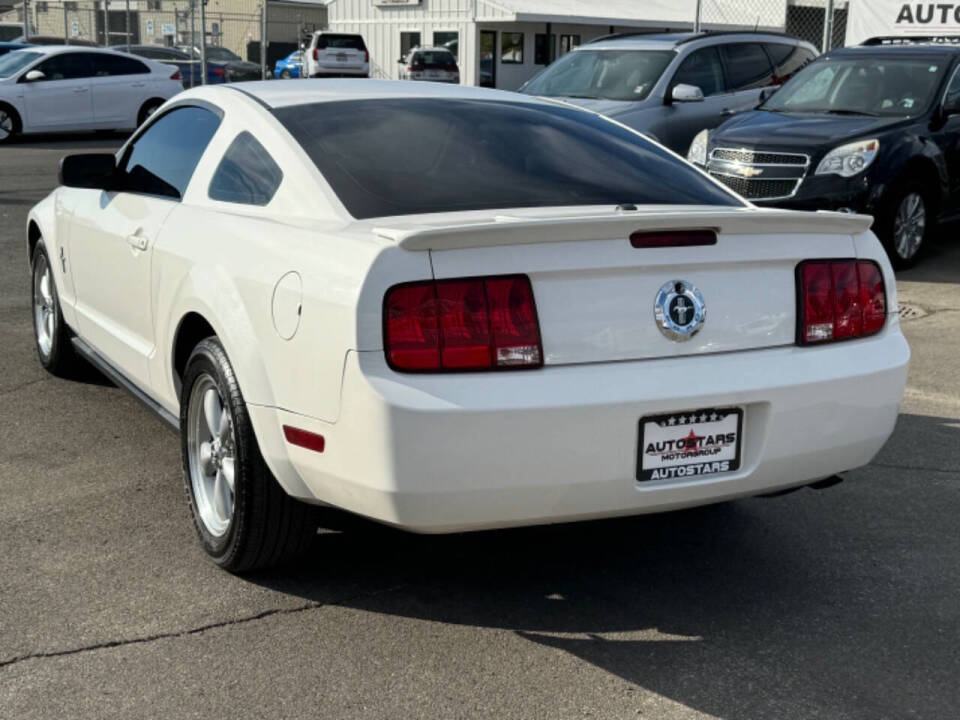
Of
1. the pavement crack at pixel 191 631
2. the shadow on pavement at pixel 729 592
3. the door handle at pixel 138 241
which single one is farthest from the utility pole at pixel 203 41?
the pavement crack at pixel 191 631

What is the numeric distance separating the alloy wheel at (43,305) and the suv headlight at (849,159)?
5944 millimetres

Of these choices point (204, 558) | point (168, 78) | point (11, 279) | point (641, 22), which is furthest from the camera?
point (641, 22)

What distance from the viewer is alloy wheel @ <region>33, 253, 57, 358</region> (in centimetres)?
650

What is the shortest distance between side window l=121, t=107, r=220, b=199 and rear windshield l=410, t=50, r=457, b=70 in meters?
30.7

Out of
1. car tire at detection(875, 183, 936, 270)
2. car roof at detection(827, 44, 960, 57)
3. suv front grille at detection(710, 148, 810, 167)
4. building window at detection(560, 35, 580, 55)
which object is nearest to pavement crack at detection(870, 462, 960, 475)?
car tire at detection(875, 183, 936, 270)

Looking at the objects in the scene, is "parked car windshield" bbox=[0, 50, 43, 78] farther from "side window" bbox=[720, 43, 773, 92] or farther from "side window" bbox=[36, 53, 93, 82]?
"side window" bbox=[720, 43, 773, 92]

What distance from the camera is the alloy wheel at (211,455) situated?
4.10 m

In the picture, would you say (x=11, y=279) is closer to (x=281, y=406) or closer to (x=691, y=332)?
(x=281, y=406)

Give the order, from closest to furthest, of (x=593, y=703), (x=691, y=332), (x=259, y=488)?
1. (x=593, y=703)
2. (x=691, y=332)
3. (x=259, y=488)

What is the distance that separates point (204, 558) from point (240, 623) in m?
0.55

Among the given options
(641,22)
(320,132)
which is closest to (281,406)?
(320,132)

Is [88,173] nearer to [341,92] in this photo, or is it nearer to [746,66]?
[341,92]

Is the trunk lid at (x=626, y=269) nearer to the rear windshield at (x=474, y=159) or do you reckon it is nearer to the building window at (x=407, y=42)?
the rear windshield at (x=474, y=159)

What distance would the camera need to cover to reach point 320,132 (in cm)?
438
